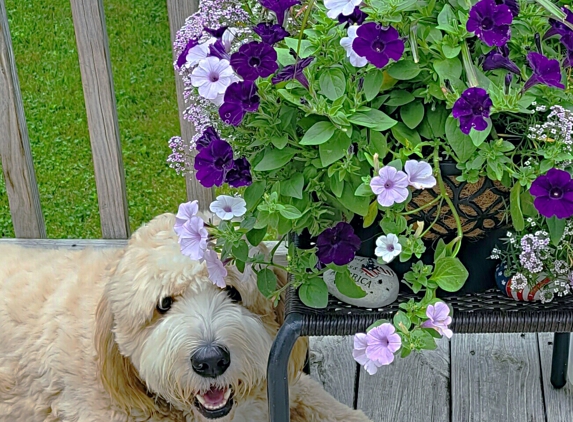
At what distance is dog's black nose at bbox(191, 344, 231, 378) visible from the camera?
1.72 m

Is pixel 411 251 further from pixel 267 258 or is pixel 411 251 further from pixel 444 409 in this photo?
pixel 444 409

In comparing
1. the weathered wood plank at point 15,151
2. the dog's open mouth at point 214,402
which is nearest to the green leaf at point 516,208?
the dog's open mouth at point 214,402

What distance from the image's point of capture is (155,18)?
4.89 m

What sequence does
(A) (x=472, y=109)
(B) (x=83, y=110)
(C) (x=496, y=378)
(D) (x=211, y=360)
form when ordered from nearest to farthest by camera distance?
1. (A) (x=472, y=109)
2. (D) (x=211, y=360)
3. (C) (x=496, y=378)
4. (B) (x=83, y=110)

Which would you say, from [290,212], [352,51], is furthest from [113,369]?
[352,51]

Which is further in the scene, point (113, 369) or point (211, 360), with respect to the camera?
point (113, 369)

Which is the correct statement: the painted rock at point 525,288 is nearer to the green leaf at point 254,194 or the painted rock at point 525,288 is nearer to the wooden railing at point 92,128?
the green leaf at point 254,194

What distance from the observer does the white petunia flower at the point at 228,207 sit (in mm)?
1451

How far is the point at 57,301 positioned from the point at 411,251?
3.79ft

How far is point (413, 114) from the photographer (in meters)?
1.40

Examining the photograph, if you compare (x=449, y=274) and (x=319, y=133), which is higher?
(x=319, y=133)

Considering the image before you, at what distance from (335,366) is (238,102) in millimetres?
1491

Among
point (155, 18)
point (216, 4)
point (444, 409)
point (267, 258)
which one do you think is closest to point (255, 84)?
point (216, 4)

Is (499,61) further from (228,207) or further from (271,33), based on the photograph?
(228,207)
